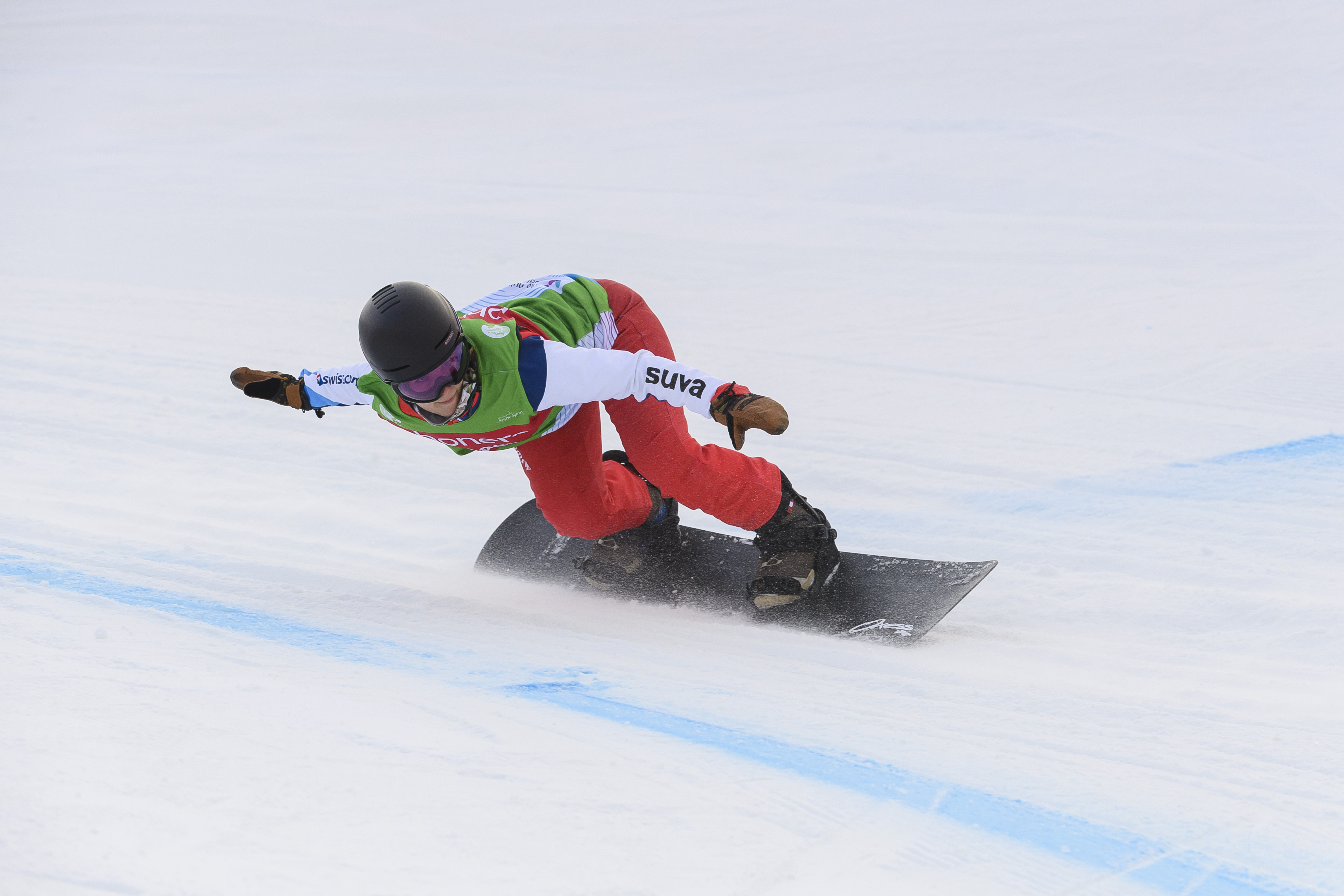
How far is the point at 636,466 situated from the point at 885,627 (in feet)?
3.06

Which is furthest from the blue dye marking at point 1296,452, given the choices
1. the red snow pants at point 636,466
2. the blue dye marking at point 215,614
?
the blue dye marking at point 215,614

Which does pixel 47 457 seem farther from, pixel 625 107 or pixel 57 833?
pixel 625 107

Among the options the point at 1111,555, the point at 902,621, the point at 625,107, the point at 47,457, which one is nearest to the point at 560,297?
the point at 902,621

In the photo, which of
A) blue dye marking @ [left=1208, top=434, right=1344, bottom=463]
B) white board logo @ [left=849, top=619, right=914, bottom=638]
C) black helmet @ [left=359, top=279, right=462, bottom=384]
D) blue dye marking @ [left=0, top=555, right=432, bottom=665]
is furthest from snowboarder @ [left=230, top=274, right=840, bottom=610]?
blue dye marking @ [left=1208, top=434, right=1344, bottom=463]

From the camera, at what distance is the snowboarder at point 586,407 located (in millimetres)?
3004

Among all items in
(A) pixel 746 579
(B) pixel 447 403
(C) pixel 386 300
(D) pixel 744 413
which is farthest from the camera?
(A) pixel 746 579

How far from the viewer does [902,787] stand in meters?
2.39

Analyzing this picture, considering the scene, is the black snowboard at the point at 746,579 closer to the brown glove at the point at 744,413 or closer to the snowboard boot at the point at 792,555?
the snowboard boot at the point at 792,555

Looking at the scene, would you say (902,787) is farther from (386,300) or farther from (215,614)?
(215,614)

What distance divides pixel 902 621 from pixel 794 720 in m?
0.85

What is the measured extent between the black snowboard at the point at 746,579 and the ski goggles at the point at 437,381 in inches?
46.7

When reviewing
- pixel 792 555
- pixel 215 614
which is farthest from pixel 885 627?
pixel 215 614

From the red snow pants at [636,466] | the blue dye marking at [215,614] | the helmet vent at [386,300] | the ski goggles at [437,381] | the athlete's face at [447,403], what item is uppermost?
the helmet vent at [386,300]

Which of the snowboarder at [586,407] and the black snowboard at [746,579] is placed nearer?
the snowboarder at [586,407]
